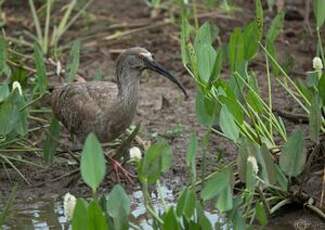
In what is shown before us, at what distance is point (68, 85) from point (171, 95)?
1.58 meters

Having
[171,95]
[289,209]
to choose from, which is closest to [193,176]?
[289,209]

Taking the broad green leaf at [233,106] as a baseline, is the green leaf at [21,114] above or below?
below

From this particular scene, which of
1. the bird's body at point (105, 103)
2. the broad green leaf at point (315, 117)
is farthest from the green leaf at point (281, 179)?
the bird's body at point (105, 103)

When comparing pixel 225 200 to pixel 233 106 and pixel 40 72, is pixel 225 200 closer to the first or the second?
pixel 233 106

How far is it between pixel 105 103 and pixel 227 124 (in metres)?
1.72

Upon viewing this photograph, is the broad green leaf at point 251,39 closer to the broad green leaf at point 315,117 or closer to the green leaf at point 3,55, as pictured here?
the broad green leaf at point 315,117

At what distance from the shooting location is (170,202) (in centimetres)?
718

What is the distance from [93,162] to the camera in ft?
17.6

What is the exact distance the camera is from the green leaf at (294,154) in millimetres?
6023

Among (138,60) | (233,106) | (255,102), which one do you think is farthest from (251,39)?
(138,60)

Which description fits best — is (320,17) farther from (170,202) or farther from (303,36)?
(303,36)

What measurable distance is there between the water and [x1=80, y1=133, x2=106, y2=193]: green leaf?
128cm

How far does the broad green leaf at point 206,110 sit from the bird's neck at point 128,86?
1205 millimetres

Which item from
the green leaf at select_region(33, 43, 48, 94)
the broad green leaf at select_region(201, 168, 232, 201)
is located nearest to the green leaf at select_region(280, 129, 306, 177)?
the broad green leaf at select_region(201, 168, 232, 201)
